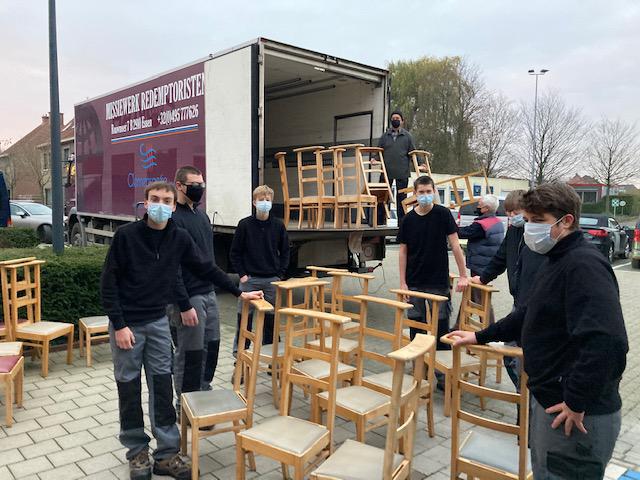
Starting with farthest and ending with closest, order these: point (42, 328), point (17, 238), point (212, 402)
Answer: point (17, 238)
point (42, 328)
point (212, 402)

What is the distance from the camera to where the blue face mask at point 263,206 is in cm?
461

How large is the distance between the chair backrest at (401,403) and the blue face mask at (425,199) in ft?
7.21

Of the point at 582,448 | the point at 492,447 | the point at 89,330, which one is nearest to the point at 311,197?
the point at 89,330

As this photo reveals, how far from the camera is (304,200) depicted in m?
7.06

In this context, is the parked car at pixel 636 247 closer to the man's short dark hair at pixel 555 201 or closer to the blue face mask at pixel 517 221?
the blue face mask at pixel 517 221

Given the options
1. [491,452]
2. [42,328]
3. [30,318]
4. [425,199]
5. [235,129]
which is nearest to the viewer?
[491,452]

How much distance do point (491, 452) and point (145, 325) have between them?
6.52 feet

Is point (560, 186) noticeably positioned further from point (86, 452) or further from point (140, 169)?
point (140, 169)

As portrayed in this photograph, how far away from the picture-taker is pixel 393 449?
202 cm

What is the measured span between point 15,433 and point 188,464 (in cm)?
142

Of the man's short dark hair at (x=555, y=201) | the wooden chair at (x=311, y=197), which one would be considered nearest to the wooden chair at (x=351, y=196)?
the wooden chair at (x=311, y=197)

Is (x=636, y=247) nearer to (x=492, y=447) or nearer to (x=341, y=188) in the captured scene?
(x=341, y=188)

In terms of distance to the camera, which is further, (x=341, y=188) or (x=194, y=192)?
(x=341, y=188)

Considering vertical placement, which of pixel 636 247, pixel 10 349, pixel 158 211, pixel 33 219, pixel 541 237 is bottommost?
pixel 10 349
